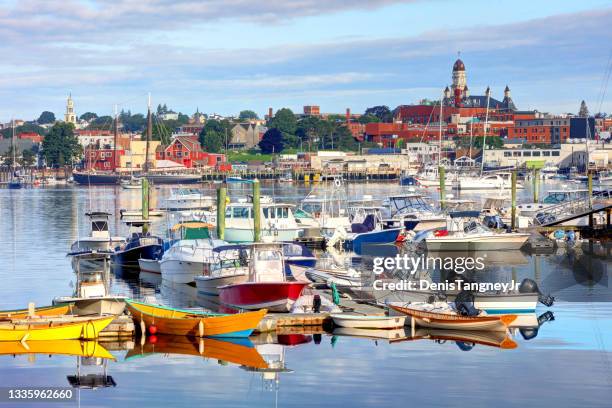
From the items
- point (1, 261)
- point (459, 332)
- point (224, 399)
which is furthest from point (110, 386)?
point (1, 261)

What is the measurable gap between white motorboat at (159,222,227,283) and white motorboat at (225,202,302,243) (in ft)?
39.3

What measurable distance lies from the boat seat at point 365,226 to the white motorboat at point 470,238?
21.9 feet

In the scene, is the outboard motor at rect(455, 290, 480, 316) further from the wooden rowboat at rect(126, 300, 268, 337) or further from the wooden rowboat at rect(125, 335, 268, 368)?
the wooden rowboat at rect(125, 335, 268, 368)

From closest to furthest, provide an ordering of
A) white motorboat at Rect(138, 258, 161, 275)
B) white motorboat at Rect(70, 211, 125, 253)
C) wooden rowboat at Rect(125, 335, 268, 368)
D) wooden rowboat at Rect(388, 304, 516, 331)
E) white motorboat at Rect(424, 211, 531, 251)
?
wooden rowboat at Rect(125, 335, 268, 368) < wooden rowboat at Rect(388, 304, 516, 331) < white motorboat at Rect(138, 258, 161, 275) < white motorboat at Rect(424, 211, 531, 251) < white motorboat at Rect(70, 211, 125, 253)

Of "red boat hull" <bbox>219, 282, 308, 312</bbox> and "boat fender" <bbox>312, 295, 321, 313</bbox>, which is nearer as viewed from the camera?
"boat fender" <bbox>312, 295, 321, 313</bbox>

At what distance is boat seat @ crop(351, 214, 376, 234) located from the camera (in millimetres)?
66250

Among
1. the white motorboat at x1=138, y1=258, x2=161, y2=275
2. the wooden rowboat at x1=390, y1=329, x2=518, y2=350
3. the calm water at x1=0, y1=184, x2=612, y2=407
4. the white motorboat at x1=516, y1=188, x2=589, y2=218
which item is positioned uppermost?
the white motorboat at x1=516, y1=188, x2=589, y2=218

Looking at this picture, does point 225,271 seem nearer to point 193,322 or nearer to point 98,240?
point 193,322

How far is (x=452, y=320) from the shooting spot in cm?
3462

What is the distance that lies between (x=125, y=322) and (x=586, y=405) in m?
14.5

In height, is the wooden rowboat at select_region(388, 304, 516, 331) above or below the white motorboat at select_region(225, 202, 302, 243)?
below

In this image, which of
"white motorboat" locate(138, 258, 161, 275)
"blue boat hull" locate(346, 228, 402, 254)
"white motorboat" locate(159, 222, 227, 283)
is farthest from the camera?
"blue boat hull" locate(346, 228, 402, 254)

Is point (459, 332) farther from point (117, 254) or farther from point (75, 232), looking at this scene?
point (75, 232)

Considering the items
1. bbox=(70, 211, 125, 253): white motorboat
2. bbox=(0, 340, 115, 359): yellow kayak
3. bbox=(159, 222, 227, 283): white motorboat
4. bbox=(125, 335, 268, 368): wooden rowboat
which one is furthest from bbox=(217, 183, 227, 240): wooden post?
bbox=(0, 340, 115, 359): yellow kayak
